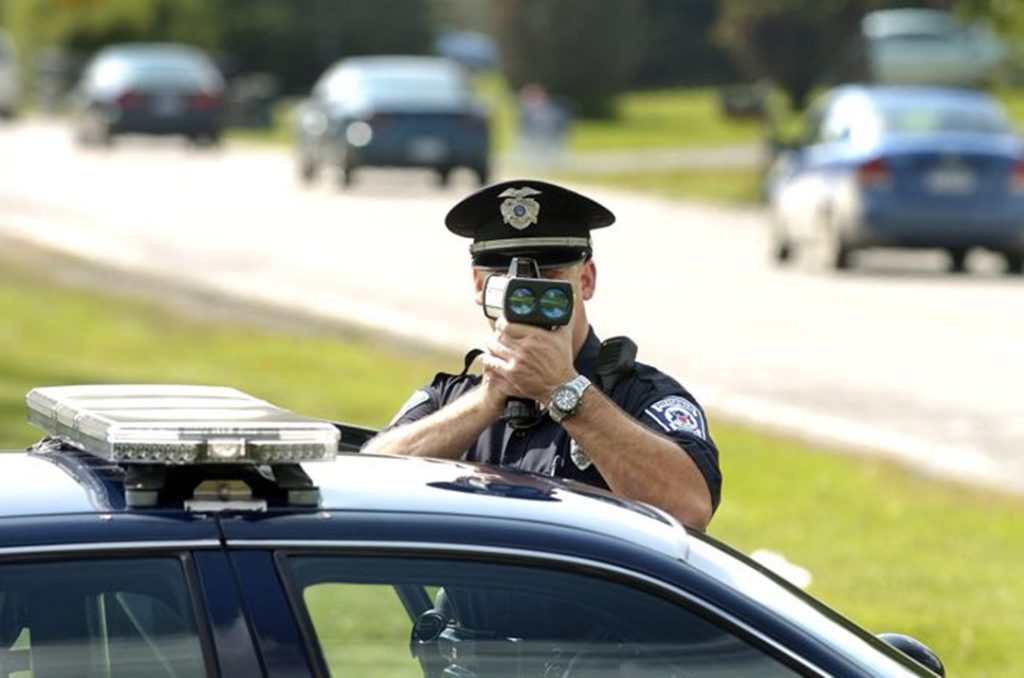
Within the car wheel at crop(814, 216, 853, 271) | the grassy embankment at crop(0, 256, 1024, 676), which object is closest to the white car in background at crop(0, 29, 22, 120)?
the car wheel at crop(814, 216, 853, 271)

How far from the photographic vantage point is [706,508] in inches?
187

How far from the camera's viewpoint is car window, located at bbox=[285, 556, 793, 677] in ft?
11.4

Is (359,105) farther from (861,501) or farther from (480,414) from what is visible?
(480,414)

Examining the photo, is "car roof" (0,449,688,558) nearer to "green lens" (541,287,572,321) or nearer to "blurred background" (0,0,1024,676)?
"green lens" (541,287,572,321)

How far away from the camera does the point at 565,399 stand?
15.4 feet

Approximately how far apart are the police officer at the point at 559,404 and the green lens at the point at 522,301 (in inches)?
1.6

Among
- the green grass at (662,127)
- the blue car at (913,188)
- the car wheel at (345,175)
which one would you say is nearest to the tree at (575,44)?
the green grass at (662,127)

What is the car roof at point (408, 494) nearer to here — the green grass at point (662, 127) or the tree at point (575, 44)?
the green grass at point (662, 127)

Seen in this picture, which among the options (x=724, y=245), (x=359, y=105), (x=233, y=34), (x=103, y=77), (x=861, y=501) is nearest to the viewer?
(x=861, y=501)

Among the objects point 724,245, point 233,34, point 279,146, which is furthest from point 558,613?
point 233,34

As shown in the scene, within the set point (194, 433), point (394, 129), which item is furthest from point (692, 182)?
point (194, 433)

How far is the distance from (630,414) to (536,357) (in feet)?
0.94

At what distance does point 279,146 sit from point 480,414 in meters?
45.1

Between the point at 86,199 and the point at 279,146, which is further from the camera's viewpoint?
the point at 279,146
